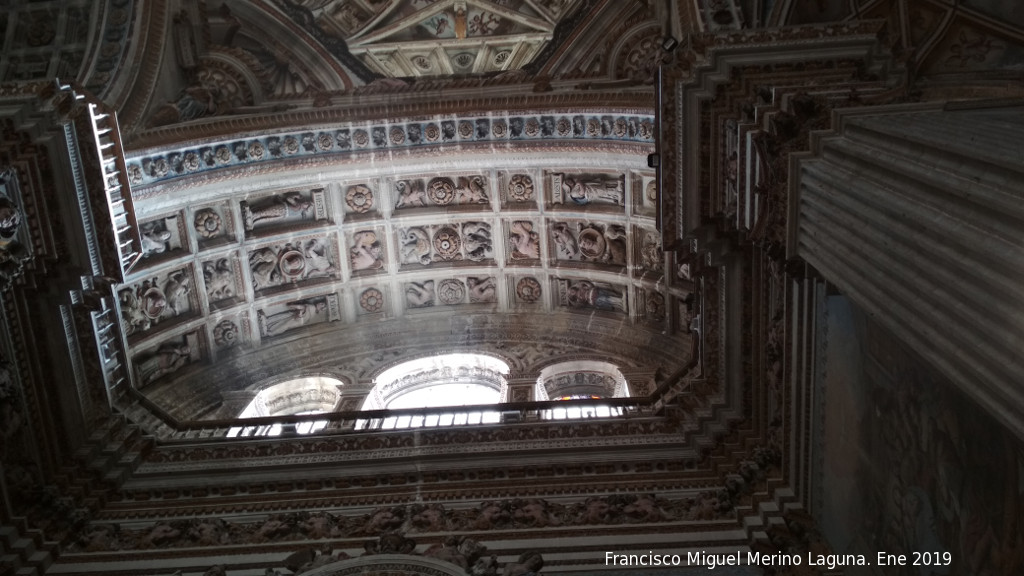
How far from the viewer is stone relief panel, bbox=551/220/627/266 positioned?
1773 cm

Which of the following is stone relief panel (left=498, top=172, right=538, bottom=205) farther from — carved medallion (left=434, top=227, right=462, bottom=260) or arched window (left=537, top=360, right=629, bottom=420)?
arched window (left=537, top=360, right=629, bottom=420)

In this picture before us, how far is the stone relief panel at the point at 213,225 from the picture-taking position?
54.9 feet

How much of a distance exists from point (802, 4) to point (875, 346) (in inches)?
234

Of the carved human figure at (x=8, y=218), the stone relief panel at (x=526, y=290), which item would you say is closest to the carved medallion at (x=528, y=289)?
the stone relief panel at (x=526, y=290)

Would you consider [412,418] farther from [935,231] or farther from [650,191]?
[935,231]

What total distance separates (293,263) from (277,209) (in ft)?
4.11

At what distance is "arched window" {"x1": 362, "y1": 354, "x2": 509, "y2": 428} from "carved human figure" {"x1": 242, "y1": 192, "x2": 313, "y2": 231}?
382cm

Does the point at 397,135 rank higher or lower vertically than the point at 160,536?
higher

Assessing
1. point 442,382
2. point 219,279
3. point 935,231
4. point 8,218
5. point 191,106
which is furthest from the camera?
point 442,382

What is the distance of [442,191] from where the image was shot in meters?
18.2

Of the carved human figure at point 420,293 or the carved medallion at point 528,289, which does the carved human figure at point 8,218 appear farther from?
the carved medallion at point 528,289

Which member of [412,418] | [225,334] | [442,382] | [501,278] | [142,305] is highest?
[142,305]

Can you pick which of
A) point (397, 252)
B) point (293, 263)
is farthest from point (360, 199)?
point (293, 263)

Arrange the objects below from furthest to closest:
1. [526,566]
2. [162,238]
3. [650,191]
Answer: [650,191]
[162,238]
[526,566]
